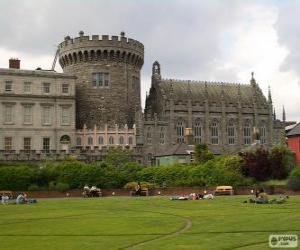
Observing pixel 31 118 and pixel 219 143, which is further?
pixel 219 143

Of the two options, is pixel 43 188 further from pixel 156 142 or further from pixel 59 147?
pixel 156 142

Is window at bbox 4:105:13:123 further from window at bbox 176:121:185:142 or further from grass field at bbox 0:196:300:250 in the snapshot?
grass field at bbox 0:196:300:250

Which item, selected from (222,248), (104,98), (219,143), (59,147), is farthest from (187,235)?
(219,143)

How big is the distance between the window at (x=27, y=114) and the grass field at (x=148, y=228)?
5201 centimetres

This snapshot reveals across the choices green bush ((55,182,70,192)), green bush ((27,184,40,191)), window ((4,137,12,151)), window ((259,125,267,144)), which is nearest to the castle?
window ((4,137,12,151))

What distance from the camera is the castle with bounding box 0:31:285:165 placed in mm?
78500

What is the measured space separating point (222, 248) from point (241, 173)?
3921 cm

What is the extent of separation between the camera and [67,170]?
52812 mm

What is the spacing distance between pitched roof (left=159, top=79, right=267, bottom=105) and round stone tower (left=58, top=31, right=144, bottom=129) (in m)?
8.03

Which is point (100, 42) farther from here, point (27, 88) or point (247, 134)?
A: point (247, 134)

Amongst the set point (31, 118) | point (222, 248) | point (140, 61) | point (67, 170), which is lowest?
point (222, 248)

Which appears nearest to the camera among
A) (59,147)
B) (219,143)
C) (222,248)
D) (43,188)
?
(222,248)

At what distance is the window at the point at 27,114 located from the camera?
79.0 m

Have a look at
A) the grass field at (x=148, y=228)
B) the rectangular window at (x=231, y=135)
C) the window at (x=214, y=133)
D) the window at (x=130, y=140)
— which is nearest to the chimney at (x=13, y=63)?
the window at (x=130, y=140)
